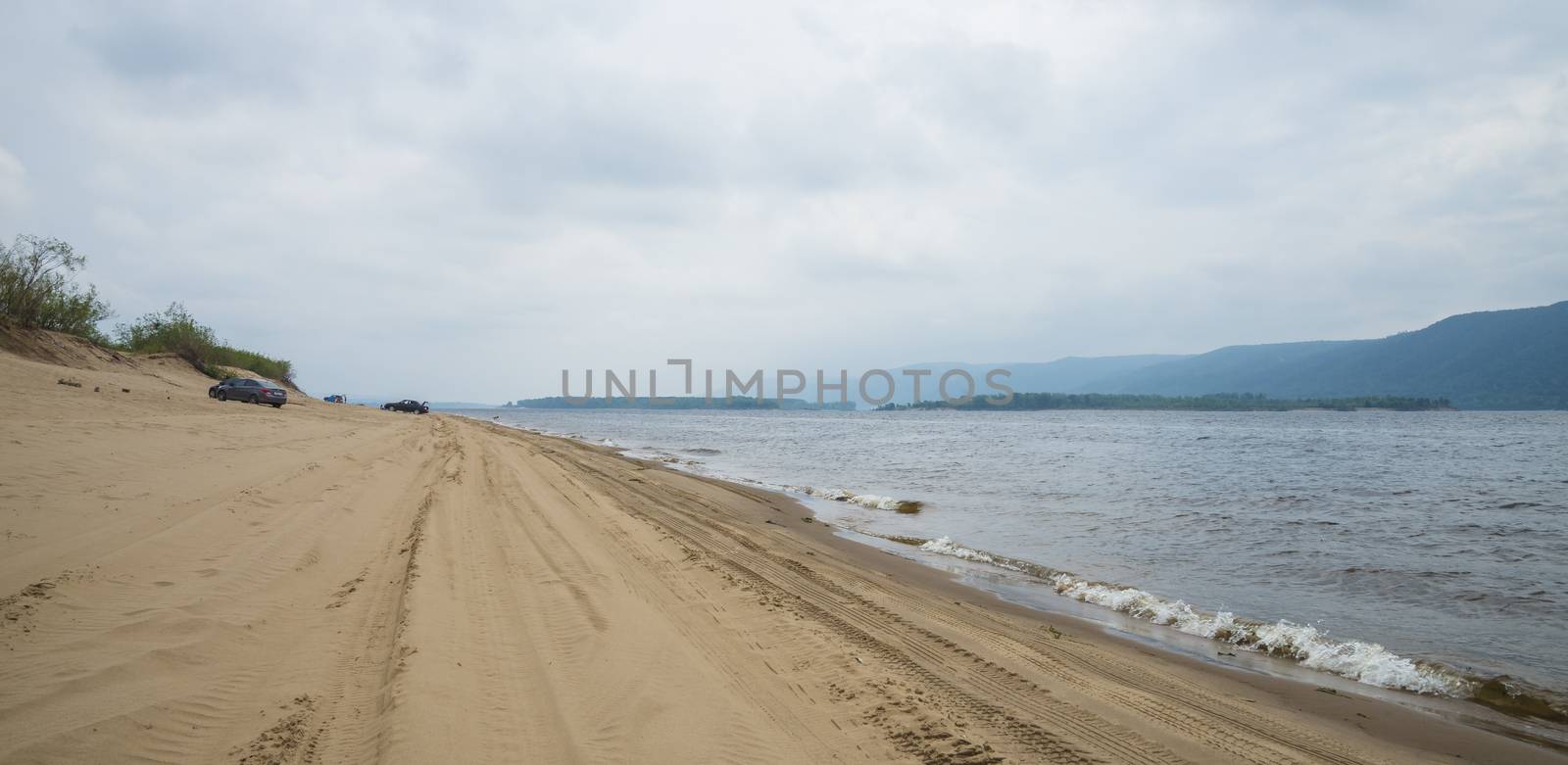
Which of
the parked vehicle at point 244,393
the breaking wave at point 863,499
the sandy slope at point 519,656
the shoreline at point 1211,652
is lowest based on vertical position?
the breaking wave at point 863,499

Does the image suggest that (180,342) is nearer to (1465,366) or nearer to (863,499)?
(863,499)

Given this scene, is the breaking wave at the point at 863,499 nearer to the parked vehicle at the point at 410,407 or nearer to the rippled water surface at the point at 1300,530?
the rippled water surface at the point at 1300,530

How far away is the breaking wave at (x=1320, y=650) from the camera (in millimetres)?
6172

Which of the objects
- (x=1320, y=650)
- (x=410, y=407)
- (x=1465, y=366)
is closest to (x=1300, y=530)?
(x=1320, y=650)

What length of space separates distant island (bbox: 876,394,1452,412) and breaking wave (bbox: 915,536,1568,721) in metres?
150

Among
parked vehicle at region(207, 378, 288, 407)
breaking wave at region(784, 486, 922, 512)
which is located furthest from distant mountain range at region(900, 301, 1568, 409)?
parked vehicle at region(207, 378, 288, 407)

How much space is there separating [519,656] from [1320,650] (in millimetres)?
8241

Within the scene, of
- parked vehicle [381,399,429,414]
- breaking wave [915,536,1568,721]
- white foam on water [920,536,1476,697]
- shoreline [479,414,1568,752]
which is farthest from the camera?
parked vehicle [381,399,429,414]

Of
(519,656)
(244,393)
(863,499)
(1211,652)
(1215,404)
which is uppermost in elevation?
(244,393)

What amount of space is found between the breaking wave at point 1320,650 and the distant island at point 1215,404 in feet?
491

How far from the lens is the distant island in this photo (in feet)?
396

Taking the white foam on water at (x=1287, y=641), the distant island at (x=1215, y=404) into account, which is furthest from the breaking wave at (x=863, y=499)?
the distant island at (x=1215, y=404)

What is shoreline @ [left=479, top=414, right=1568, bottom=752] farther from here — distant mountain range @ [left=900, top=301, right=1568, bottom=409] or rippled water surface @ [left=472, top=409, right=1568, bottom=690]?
distant mountain range @ [left=900, top=301, right=1568, bottom=409]

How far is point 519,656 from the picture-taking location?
4.95 metres
